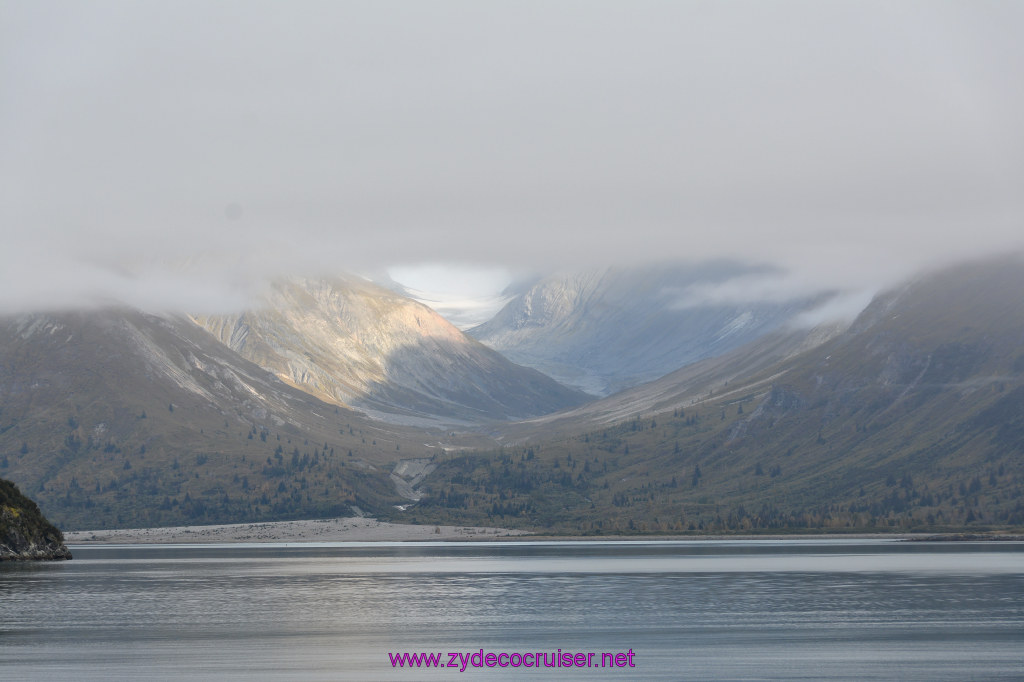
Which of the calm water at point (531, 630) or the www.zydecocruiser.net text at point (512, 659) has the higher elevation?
the calm water at point (531, 630)

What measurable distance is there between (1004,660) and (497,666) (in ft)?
148

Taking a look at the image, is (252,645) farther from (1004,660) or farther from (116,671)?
(1004,660)

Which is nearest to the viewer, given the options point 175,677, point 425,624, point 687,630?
point 175,677

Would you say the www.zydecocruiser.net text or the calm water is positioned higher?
the calm water

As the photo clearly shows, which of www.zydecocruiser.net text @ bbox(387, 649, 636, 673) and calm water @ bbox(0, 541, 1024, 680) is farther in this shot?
www.zydecocruiser.net text @ bbox(387, 649, 636, 673)

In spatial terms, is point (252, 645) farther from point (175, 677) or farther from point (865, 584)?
point (865, 584)

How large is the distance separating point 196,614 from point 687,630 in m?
62.6

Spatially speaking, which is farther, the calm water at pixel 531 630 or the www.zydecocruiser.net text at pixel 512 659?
the www.zydecocruiser.net text at pixel 512 659

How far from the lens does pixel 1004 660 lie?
355 ft

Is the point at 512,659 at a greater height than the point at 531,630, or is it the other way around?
the point at 531,630

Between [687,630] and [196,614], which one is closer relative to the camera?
[687,630]

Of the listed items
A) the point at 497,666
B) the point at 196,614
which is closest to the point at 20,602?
the point at 196,614

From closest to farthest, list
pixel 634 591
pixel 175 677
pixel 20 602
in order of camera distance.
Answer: pixel 175 677
pixel 20 602
pixel 634 591

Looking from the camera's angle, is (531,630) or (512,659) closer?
(512,659)
